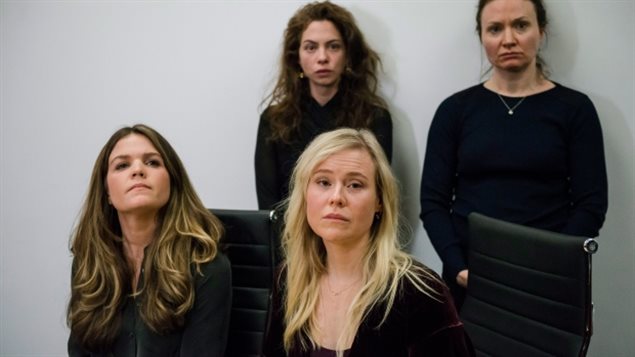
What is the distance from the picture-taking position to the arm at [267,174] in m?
2.58

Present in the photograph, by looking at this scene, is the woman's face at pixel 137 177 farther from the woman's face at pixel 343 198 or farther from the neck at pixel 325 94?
the neck at pixel 325 94

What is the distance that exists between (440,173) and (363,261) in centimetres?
88

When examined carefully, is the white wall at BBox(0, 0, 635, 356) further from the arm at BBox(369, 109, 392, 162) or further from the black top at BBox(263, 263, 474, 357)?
the black top at BBox(263, 263, 474, 357)

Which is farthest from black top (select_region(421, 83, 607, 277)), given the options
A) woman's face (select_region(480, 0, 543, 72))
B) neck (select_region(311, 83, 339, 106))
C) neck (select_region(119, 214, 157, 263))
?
neck (select_region(119, 214, 157, 263))

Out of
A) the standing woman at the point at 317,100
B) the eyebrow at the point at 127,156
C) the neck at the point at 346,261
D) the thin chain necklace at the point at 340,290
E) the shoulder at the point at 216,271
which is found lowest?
the shoulder at the point at 216,271

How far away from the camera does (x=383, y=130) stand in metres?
2.58

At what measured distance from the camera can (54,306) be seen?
3.29 metres

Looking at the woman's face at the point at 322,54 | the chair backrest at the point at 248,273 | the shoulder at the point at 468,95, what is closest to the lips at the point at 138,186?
the chair backrest at the point at 248,273

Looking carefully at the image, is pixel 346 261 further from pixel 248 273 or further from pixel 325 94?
pixel 325 94

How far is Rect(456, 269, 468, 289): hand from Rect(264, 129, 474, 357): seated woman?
66 centimetres

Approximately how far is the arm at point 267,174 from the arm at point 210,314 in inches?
22.1

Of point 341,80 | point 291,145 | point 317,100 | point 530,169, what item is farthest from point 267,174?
point 530,169

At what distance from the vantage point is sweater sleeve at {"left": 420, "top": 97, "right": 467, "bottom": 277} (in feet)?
7.84

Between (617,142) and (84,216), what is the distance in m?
1.89
